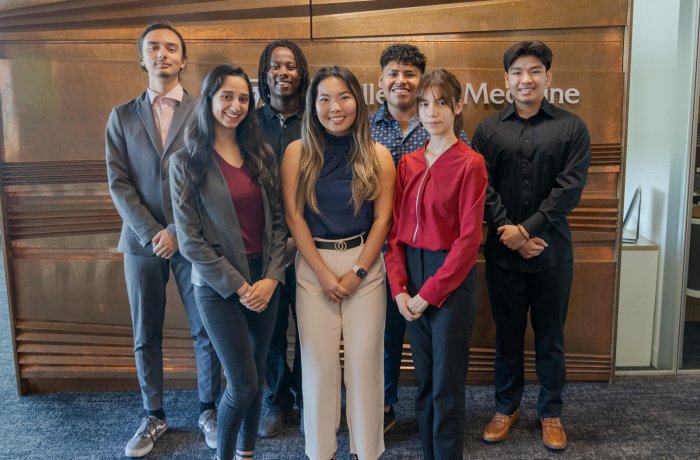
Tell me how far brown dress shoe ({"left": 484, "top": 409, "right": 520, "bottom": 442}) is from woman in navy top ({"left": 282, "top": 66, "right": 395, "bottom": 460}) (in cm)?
73

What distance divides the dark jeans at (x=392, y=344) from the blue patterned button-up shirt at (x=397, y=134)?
0.64 meters

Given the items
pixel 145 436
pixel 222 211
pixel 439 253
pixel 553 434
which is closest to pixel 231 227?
pixel 222 211

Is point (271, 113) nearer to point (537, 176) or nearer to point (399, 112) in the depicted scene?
point (399, 112)

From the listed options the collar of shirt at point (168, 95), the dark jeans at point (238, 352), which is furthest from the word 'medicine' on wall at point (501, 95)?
the dark jeans at point (238, 352)

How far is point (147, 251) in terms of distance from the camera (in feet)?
8.68

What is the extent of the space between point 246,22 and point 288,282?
1.48 meters

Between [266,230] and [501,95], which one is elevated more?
[501,95]

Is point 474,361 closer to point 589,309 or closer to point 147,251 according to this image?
point 589,309

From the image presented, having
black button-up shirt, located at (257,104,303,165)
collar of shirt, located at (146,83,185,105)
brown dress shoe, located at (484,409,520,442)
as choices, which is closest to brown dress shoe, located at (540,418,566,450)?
brown dress shoe, located at (484,409,520,442)

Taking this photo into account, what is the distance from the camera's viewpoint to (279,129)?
2.72 meters

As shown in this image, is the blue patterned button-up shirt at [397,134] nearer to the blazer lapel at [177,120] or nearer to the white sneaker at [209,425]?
the blazer lapel at [177,120]

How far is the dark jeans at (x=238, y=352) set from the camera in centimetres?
220

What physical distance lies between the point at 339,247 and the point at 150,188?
940 mm

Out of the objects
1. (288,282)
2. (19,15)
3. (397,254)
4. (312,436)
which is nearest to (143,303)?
(288,282)
